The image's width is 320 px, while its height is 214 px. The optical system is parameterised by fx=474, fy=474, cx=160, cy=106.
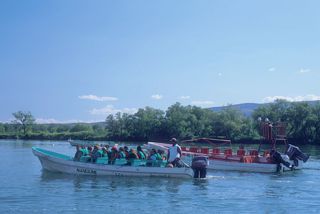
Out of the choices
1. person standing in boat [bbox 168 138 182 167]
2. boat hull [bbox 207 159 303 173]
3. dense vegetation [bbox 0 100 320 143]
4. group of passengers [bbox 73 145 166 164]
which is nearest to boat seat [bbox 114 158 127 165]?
group of passengers [bbox 73 145 166 164]

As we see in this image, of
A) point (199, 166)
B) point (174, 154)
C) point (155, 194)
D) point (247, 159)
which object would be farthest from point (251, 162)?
point (155, 194)

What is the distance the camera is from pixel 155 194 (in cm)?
2133

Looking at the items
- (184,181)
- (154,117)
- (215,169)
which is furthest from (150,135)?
(184,181)

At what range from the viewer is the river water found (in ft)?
59.6

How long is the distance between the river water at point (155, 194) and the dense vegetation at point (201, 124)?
77087 millimetres

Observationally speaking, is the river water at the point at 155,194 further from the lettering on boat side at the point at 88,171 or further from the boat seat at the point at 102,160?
the boat seat at the point at 102,160

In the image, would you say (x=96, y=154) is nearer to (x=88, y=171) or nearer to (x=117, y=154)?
(x=88, y=171)

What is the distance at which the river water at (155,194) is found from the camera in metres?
18.2

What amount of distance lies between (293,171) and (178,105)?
9037 centimetres

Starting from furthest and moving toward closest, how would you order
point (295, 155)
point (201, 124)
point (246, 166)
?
point (201, 124) < point (295, 155) < point (246, 166)

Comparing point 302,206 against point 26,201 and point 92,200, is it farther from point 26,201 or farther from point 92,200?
point 26,201

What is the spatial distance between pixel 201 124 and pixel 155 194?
9674 centimetres

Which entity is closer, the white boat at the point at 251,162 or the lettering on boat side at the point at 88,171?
the lettering on boat side at the point at 88,171

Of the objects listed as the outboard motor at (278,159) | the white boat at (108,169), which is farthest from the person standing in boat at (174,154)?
the outboard motor at (278,159)
